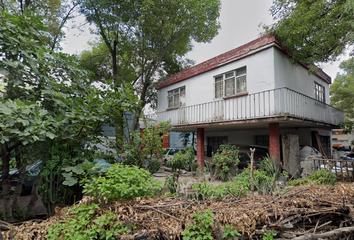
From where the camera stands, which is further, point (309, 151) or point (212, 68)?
point (212, 68)

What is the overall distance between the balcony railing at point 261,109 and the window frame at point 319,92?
877 millimetres

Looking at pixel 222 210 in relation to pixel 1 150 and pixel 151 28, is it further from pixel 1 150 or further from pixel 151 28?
pixel 151 28

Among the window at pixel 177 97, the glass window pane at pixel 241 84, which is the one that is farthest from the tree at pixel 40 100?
the window at pixel 177 97

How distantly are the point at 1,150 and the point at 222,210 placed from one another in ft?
12.8

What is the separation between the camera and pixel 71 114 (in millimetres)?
3229

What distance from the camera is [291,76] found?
8695mm

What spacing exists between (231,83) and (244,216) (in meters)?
7.56

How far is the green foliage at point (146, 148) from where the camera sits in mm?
4250

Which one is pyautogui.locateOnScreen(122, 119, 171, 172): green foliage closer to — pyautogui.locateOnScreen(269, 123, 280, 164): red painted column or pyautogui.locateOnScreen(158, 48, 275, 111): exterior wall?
pyautogui.locateOnScreen(269, 123, 280, 164): red painted column

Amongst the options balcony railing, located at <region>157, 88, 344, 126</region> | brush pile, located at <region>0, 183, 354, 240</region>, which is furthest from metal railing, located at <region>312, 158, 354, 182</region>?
brush pile, located at <region>0, 183, 354, 240</region>

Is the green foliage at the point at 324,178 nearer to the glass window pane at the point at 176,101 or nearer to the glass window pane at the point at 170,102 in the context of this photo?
the glass window pane at the point at 176,101

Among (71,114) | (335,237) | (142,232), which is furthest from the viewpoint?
(71,114)

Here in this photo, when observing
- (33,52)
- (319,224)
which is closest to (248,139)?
(319,224)

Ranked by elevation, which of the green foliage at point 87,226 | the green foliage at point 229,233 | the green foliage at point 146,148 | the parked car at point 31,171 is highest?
the green foliage at point 146,148
